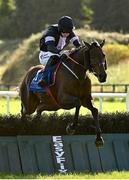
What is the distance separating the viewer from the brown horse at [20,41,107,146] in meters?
9.34

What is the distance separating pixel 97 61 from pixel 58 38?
4.28 feet

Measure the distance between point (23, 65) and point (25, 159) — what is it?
32.0 metres

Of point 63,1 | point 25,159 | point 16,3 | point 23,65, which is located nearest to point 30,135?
point 25,159

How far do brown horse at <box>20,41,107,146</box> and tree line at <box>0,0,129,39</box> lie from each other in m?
58.9

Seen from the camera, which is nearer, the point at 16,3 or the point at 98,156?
the point at 98,156

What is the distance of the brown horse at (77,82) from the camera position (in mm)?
9341

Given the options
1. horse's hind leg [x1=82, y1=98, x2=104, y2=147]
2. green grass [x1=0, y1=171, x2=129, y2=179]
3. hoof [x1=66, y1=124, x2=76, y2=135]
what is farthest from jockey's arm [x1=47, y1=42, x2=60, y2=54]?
green grass [x1=0, y1=171, x2=129, y2=179]

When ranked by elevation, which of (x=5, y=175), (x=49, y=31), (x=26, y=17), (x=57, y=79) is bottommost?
(x=5, y=175)

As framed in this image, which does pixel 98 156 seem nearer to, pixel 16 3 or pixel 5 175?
pixel 5 175

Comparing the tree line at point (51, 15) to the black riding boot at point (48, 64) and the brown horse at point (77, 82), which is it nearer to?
the black riding boot at point (48, 64)

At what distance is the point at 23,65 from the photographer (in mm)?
40906

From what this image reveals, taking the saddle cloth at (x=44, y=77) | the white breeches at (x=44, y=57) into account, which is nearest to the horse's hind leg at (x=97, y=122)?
the saddle cloth at (x=44, y=77)

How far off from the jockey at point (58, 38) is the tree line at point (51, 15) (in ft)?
192

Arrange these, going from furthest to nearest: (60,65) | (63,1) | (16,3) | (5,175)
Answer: (16,3) < (63,1) < (60,65) < (5,175)
